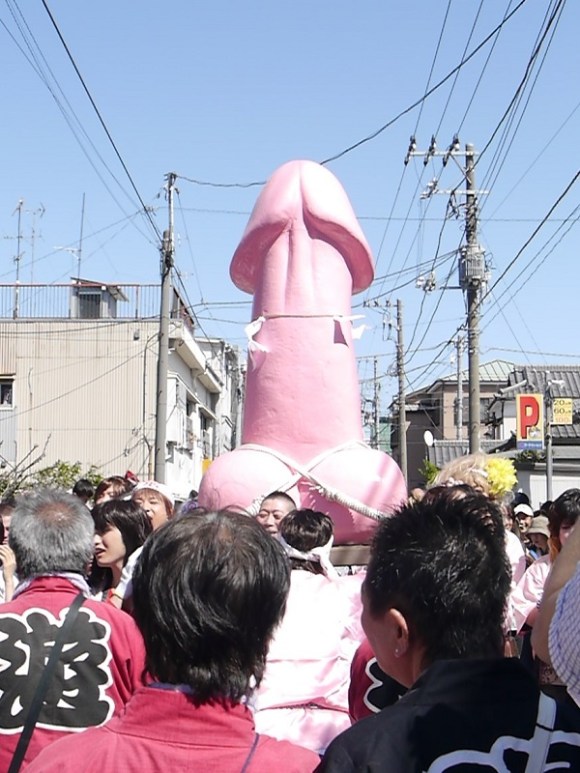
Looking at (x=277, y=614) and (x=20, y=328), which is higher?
(x=20, y=328)

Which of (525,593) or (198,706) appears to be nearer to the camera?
(198,706)

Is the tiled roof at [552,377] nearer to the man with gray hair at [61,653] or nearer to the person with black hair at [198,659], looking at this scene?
the man with gray hair at [61,653]

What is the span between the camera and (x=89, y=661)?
9.23 feet

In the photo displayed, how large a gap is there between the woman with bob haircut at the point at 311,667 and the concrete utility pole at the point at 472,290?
13.1 metres

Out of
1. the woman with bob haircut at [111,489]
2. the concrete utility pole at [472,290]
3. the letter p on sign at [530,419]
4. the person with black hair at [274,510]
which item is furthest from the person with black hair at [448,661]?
the letter p on sign at [530,419]

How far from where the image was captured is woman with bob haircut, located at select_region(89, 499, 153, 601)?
4.36 m

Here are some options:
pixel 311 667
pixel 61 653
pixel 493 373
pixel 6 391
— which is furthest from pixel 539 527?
pixel 493 373

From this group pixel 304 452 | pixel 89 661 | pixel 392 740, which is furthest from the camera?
pixel 304 452

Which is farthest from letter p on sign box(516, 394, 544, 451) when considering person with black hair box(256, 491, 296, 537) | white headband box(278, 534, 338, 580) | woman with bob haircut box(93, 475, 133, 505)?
white headband box(278, 534, 338, 580)

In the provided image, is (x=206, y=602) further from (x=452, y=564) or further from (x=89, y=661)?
(x=89, y=661)

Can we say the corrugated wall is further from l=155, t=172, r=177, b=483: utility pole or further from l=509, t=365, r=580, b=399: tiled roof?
l=509, t=365, r=580, b=399: tiled roof

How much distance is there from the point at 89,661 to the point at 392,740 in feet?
4.56

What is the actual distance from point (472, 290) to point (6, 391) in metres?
13.2

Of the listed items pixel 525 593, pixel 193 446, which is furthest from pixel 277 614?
pixel 193 446
